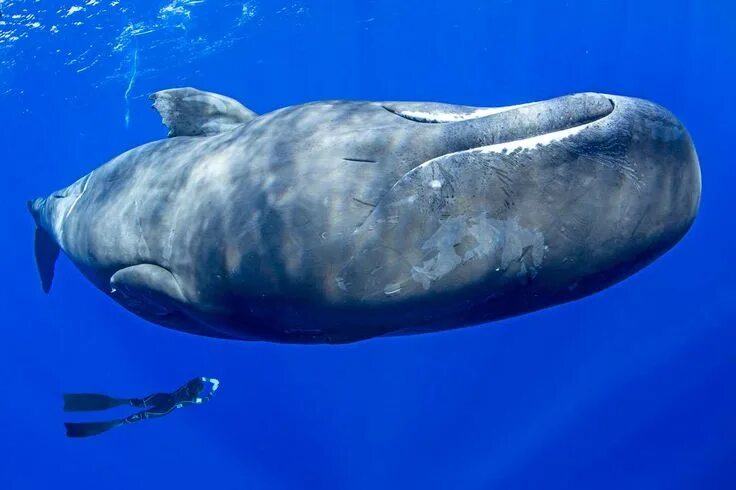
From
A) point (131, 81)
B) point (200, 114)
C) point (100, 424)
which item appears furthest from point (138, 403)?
point (131, 81)

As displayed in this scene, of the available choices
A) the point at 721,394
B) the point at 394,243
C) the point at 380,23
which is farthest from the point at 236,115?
the point at 380,23

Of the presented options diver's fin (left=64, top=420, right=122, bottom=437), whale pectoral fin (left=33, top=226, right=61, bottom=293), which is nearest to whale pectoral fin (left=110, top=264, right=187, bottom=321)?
diver's fin (left=64, top=420, right=122, bottom=437)

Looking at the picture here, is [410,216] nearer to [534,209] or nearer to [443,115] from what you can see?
[534,209]

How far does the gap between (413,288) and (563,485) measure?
1193 inches

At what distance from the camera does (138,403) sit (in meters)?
6.85

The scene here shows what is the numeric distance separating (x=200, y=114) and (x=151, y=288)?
6.45 ft

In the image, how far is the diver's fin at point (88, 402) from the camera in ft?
22.6

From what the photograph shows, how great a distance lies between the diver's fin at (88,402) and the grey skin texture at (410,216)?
10.0 ft

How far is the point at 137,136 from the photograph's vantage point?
5347cm

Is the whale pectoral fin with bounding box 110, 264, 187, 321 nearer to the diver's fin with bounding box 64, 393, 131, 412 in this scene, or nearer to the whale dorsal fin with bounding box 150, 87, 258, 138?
the whale dorsal fin with bounding box 150, 87, 258, 138

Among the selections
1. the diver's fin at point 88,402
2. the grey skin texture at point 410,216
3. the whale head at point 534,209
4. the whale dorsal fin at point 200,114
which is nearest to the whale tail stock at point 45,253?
the diver's fin at point 88,402

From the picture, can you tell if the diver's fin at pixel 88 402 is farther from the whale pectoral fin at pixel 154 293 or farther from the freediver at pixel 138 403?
the whale pectoral fin at pixel 154 293

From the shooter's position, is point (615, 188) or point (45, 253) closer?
point (615, 188)

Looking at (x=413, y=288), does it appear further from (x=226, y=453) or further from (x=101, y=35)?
(x=101, y=35)
